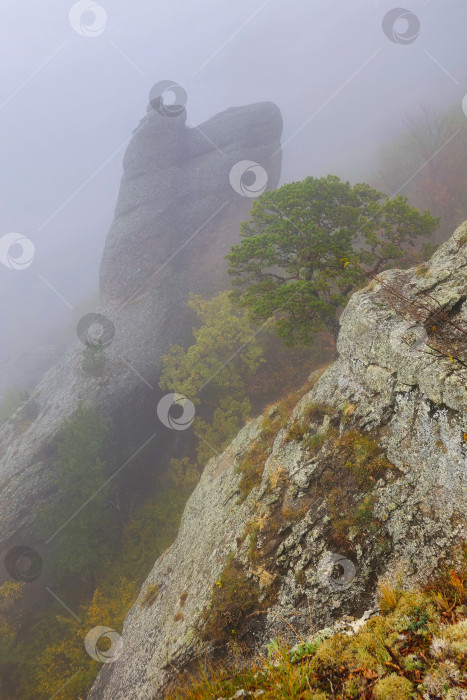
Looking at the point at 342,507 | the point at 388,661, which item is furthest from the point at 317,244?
the point at 388,661

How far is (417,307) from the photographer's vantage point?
9.51 m

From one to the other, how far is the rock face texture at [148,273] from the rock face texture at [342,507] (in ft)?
70.8

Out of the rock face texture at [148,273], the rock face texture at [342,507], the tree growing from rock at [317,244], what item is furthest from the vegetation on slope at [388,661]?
the rock face texture at [148,273]

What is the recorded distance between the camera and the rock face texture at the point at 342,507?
723 centimetres

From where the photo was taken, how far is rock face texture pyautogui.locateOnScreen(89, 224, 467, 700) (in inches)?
285

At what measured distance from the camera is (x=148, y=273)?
42.3 metres

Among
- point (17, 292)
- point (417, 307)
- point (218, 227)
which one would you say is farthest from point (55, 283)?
point (417, 307)

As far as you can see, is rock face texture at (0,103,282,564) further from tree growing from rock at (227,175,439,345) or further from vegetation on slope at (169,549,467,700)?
vegetation on slope at (169,549,467,700)

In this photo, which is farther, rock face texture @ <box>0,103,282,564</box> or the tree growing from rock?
rock face texture @ <box>0,103,282,564</box>

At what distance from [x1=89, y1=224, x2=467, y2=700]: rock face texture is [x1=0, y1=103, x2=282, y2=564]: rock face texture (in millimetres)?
21589

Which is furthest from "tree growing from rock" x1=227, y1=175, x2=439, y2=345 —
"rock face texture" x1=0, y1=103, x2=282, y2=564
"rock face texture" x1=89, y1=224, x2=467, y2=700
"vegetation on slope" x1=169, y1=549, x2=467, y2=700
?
"rock face texture" x1=0, y1=103, x2=282, y2=564

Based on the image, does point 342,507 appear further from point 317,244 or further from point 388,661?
point 317,244

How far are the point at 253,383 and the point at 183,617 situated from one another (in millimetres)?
20525

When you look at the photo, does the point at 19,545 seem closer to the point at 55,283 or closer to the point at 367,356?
the point at 367,356
